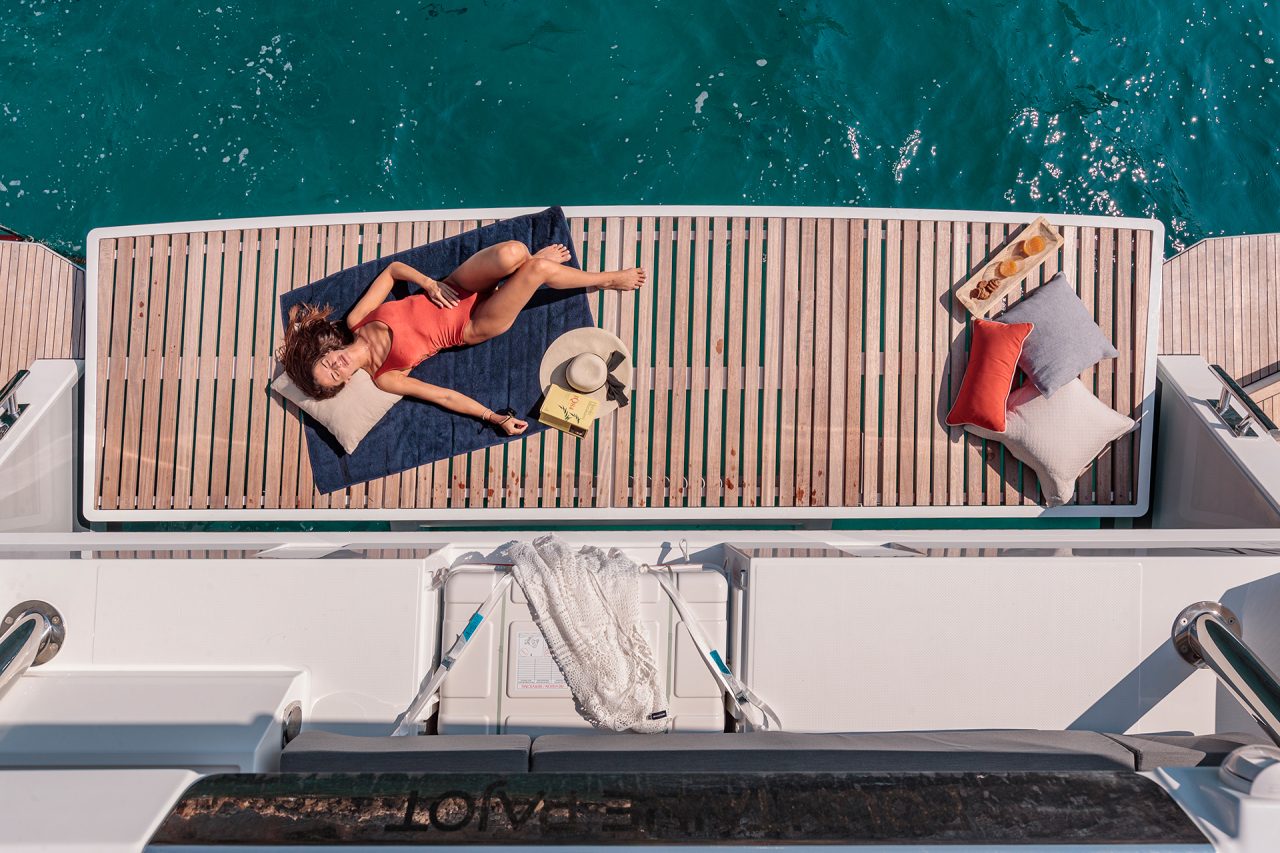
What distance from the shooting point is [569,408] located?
330cm

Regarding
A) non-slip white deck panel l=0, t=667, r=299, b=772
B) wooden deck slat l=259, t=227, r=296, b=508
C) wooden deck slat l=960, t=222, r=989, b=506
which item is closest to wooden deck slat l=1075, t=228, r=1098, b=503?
wooden deck slat l=960, t=222, r=989, b=506

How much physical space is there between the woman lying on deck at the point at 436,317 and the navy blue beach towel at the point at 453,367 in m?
0.05

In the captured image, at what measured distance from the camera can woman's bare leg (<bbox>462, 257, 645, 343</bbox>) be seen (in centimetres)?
324

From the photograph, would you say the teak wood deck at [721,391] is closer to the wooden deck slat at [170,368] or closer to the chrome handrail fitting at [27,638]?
the wooden deck slat at [170,368]

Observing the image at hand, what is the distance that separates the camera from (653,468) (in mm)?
3330

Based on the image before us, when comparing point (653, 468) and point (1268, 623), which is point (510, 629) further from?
point (1268, 623)

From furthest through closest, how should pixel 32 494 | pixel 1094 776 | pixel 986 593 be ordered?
pixel 32 494 < pixel 986 593 < pixel 1094 776

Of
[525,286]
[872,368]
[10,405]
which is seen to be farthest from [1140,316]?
[10,405]

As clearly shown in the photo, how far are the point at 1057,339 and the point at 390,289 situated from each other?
2999 millimetres

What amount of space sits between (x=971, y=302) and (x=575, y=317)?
5.92 feet

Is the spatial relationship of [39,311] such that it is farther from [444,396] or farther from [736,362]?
[736,362]

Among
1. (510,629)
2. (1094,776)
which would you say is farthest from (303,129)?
(1094,776)

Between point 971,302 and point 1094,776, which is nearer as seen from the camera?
point 1094,776

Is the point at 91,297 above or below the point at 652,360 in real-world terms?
above
